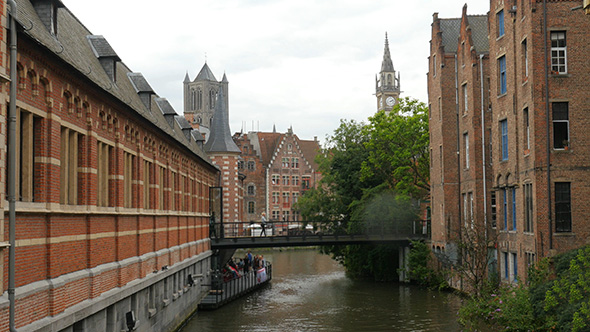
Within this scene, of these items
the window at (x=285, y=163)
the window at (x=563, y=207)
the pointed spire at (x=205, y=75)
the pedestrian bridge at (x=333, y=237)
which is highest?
the pointed spire at (x=205, y=75)

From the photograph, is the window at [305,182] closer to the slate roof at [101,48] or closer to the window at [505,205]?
the window at [505,205]

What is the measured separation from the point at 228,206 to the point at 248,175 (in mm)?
39152

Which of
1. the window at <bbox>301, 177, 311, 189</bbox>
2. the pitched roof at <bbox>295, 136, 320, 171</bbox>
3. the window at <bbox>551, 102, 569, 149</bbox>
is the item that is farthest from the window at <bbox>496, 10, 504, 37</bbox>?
the pitched roof at <bbox>295, 136, 320, 171</bbox>

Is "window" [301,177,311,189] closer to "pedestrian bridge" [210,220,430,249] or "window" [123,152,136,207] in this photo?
"pedestrian bridge" [210,220,430,249]

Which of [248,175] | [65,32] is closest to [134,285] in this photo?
[65,32]

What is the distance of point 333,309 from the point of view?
33062 mm

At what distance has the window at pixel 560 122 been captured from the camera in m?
24.4

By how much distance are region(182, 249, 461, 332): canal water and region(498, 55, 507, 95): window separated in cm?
929

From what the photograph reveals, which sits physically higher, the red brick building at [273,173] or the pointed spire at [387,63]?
the pointed spire at [387,63]

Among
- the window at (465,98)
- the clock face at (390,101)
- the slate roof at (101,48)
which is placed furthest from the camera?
the clock face at (390,101)

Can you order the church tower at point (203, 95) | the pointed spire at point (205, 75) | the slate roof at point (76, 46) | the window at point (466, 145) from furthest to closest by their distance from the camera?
the pointed spire at point (205, 75) < the church tower at point (203, 95) < the window at point (466, 145) < the slate roof at point (76, 46)

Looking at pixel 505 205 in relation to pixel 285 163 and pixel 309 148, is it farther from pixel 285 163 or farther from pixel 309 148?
→ pixel 309 148

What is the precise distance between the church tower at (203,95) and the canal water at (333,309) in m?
95.7

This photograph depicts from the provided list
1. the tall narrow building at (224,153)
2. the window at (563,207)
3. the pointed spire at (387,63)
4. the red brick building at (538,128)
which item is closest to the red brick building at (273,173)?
the tall narrow building at (224,153)
